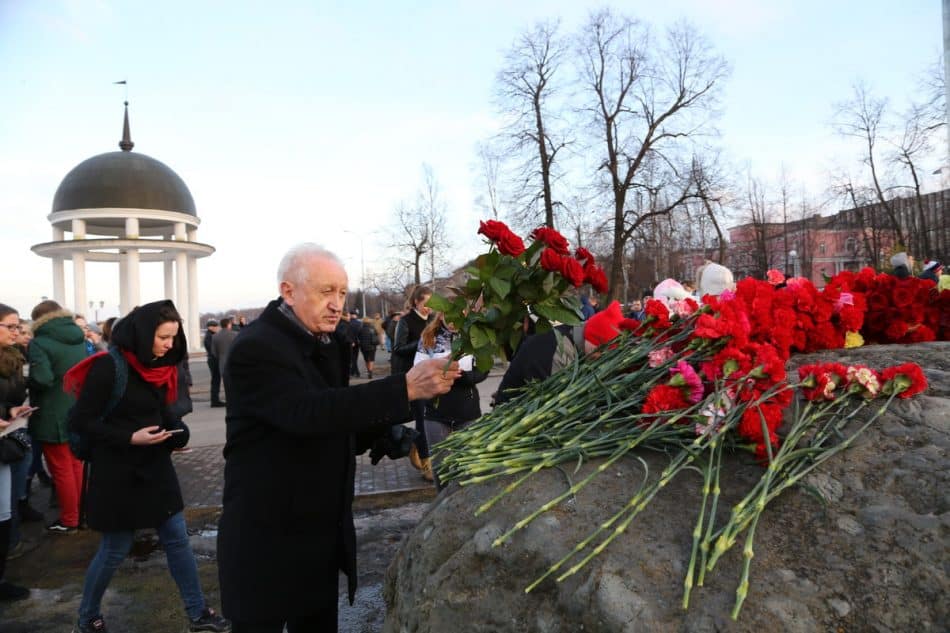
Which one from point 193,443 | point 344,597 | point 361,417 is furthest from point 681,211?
point 361,417

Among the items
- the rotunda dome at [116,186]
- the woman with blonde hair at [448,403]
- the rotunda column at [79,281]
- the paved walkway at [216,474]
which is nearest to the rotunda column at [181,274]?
the rotunda dome at [116,186]

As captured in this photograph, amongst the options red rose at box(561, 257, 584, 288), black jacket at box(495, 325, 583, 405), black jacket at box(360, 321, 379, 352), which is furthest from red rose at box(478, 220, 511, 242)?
black jacket at box(360, 321, 379, 352)

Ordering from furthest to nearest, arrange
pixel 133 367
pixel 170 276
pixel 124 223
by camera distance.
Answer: pixel 170 276 → pixel 124 223 → pixel 133 367

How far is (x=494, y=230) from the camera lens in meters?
2.13

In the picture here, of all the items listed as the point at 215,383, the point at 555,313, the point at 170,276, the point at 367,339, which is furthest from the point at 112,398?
the point at 170,276

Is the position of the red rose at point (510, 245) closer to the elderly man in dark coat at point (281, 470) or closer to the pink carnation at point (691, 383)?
the elderly man in dark coat at point (281, 470)

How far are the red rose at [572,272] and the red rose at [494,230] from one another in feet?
0.76

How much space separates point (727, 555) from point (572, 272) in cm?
90

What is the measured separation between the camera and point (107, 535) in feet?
11.9

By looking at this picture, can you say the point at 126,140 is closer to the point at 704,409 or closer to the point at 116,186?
the point at 116,186

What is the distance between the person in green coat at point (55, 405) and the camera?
577 cm

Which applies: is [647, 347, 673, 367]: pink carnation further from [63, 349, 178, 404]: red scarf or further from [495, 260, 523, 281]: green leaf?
[63, 349, 178, 404]: red scarf

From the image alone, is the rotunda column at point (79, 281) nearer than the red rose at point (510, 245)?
No

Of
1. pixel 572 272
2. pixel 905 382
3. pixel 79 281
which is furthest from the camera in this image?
pixel 79 281
